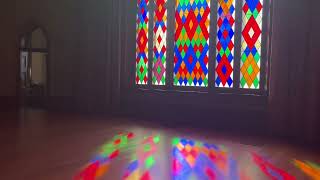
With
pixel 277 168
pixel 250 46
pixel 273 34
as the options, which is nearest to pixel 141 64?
pixel 250 46

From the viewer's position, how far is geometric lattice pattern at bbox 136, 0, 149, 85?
220 inches

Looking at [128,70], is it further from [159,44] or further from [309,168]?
[309,168]

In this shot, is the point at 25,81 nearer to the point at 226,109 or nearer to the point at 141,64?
the point at 141,64

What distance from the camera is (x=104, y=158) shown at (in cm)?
268

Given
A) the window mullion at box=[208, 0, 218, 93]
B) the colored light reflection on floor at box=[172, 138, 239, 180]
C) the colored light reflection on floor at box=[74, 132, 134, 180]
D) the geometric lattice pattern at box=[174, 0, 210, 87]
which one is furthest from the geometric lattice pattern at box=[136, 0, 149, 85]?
the colored light reflection on floor at box=[172, 138, 239, 180]

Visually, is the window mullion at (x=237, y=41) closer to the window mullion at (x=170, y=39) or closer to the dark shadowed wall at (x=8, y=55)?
the window mullion at (x=170, y=39)

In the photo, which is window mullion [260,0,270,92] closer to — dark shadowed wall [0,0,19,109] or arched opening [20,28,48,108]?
arched opening [20,28,48,108]

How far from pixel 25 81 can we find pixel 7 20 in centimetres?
132

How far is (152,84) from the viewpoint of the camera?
18.0 ft

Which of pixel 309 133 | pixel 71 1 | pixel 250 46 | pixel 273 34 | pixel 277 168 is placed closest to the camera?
pixel 277 168

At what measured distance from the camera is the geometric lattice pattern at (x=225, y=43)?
4.62 m

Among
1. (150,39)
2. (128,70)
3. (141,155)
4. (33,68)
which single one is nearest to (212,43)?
(150,39)

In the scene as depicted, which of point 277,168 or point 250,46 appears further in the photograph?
point 250,46

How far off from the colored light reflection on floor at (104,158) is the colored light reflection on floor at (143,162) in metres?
0.17
